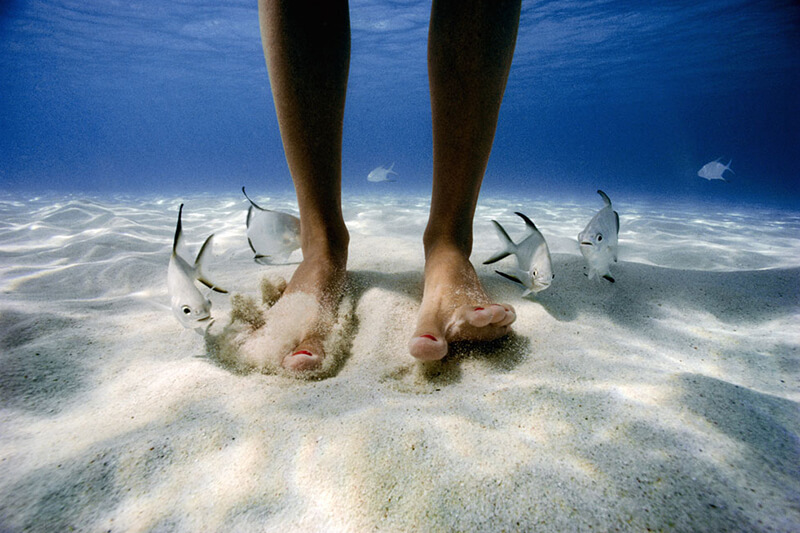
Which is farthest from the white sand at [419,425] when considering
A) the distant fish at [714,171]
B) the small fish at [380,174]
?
the distant fish at [714,171]

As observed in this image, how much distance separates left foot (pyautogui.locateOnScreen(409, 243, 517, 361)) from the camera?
1370 millimetres

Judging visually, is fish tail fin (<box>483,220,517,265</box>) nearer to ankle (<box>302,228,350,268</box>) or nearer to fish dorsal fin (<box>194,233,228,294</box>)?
ankle (<box>302,228,350,268</box>)

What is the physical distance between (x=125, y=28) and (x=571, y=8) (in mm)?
28138

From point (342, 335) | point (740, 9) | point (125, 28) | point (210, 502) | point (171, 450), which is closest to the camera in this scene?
point (210, 502)

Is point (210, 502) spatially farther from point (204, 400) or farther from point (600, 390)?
point (600, 390)

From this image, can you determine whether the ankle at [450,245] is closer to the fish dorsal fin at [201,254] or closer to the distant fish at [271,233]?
the distant fish at [271,233]

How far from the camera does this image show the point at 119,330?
1.85m

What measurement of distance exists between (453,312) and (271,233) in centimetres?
139

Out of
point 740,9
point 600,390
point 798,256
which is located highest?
point 740,9

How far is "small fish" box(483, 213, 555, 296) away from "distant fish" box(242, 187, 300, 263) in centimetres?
133

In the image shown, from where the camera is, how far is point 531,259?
6.61 ft

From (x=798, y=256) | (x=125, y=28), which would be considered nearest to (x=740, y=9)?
(x=798, y=256)

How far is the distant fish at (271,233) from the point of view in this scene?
7.37ft

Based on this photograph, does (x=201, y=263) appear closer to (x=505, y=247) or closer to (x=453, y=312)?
(x=453, y=312)
